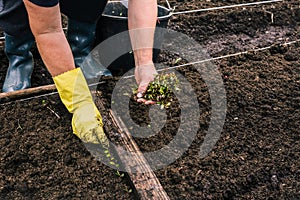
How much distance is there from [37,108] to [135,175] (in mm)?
786

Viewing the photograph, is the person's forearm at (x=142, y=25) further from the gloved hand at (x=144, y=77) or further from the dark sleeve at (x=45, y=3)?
the dark sleeve at (x=45, y=3)

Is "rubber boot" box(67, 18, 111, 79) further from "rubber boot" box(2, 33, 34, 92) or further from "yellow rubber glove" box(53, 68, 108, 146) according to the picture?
"yellow rubber glove" box(53, 68, 108, 146)

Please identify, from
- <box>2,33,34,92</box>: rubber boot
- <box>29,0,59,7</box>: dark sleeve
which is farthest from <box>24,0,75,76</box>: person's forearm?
<box>2,33,34,92</box>: rubber boot

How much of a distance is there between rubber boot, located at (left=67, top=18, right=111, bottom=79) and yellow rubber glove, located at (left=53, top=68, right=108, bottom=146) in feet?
1.93

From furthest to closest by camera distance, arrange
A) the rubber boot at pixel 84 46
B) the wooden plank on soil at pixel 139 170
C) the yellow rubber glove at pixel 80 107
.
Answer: the rubber boot at pixel 84 46 → the yellow rubber glove at pixel 80 107 → the wooden plank on soil at pixel 139 170

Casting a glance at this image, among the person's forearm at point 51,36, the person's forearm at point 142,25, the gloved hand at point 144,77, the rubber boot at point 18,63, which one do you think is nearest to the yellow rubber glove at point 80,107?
the person's forearm at point 51,36

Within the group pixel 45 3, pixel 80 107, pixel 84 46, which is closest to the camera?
pixel 45 3

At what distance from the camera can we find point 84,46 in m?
3.10

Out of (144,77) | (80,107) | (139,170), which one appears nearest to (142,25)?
(144,77)

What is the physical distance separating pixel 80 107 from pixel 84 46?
2.77 ft

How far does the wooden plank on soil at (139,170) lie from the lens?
2.08 meters

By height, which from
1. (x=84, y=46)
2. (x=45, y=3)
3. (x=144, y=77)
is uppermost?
(x=45, y=3)

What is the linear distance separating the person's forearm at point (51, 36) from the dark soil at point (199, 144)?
395mm

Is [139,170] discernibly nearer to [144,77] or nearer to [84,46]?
[144,77]
